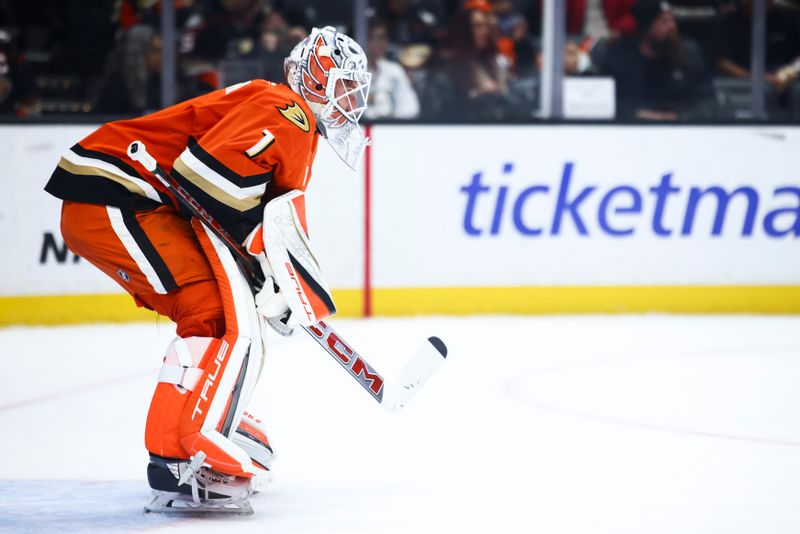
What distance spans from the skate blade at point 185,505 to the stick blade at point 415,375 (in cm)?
41

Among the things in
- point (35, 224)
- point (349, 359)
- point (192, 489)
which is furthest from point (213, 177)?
point (35, 224)

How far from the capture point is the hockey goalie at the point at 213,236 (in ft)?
8.62

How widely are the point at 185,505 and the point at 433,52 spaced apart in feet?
13.1

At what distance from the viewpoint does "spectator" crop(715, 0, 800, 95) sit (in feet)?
20.9

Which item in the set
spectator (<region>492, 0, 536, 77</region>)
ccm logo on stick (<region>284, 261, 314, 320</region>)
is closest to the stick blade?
ccm logo on stick (<region>284, 261, 314, 320</region>)

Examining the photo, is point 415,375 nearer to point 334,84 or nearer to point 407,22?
point 334,84

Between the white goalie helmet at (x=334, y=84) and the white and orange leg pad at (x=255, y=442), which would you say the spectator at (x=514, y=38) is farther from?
the white and orange leg pad at (x=255, y=442)

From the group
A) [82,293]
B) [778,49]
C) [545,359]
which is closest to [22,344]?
[82,293]

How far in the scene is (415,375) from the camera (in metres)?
2.92

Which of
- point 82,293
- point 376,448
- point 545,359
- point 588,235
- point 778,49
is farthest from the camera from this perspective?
point 778,49

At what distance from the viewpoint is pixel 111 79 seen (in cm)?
594

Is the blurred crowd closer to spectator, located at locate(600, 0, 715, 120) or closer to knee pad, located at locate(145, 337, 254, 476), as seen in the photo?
spectator, located at locate(600, 0, 715, 120)

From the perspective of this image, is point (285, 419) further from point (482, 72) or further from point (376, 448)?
point (482, 72)

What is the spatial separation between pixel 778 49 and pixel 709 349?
6.77 ft
